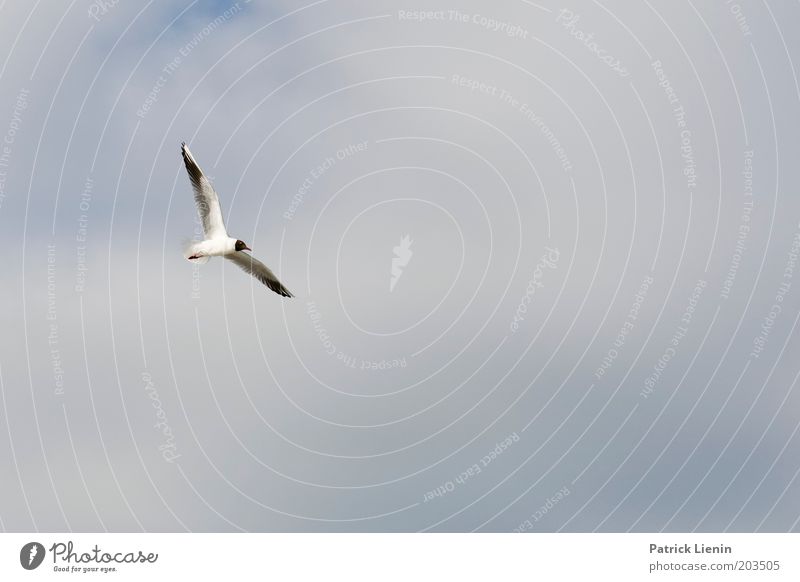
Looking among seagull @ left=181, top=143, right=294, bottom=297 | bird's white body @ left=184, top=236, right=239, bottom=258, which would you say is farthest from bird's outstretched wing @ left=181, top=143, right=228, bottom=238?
bird's white body @ left=184, top=236, right=239, bottom=258

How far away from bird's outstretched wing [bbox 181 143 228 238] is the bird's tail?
970 millimetres

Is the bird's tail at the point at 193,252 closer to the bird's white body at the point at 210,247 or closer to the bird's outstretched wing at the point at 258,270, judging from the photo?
the bird's white body at the point at 210,247

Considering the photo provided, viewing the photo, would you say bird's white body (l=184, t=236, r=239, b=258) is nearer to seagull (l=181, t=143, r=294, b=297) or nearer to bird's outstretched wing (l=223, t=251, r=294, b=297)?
seagull (l=181, t=143, r=294, b=297)

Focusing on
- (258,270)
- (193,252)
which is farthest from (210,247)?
(258,270)

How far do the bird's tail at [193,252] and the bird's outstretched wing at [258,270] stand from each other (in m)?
2.16

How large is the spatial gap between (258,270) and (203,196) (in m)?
6.29

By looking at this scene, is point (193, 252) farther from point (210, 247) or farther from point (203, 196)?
point (203, 196)
